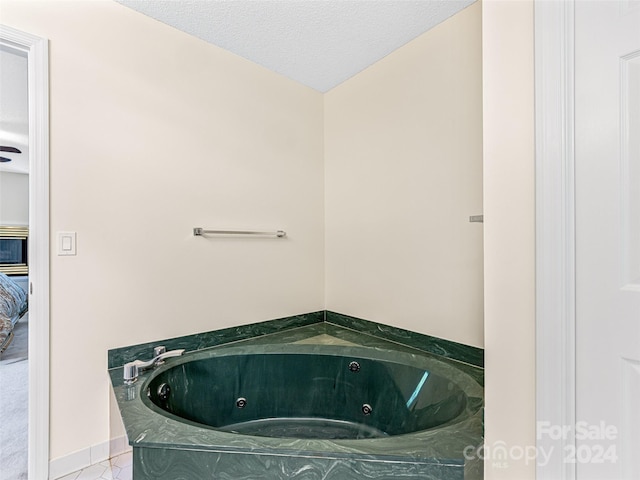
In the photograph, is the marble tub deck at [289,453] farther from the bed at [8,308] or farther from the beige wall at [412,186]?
the bed at [8,308]

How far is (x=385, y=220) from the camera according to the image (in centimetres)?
213

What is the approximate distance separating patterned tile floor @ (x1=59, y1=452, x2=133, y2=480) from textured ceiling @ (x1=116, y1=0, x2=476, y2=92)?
215 cm

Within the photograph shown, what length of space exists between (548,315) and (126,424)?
1358 mm

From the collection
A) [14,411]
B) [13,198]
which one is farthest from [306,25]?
[13,198]

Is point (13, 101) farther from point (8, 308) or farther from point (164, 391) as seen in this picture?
point (164, 391)

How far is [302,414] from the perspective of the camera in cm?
194

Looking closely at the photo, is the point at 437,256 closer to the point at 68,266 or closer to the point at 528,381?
the point at 528,381

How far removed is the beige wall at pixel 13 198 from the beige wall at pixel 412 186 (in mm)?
5675

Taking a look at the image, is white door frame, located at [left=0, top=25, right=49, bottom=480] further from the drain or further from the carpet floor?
the drain

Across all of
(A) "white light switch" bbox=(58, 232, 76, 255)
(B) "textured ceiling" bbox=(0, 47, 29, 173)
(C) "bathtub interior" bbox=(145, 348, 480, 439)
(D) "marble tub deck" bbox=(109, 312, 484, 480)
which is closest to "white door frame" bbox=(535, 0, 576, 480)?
(D) "marble tub deck" bbox=(109, 312, 484, 480)

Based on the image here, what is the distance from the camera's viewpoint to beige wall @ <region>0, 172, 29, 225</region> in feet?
17.5

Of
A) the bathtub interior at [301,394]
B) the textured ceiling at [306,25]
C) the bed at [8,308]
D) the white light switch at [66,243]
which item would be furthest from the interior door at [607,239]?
the bed at [8,308]

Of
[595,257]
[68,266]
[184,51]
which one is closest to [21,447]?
[68,266]

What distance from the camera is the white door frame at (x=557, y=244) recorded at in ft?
2.62
